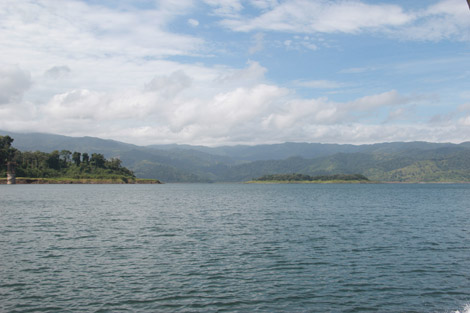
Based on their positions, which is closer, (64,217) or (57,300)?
(57,300)

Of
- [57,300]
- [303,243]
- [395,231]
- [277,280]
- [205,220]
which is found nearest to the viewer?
[57,300]

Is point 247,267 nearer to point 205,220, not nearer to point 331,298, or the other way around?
point 331,298

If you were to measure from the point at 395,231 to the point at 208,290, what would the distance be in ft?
151

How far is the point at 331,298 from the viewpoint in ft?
99.3

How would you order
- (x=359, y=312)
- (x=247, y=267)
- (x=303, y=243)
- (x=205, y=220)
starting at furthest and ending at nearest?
(x=205, y=220) < (x=303, y=243) < (x=247, y=267) < (x=359, y=312)

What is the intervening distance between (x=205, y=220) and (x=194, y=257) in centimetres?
3681

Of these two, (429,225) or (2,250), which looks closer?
(2,250)

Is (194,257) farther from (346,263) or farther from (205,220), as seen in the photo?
(205,220)

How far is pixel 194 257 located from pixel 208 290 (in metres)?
12.3

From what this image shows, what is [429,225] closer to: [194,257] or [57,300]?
[194,257]

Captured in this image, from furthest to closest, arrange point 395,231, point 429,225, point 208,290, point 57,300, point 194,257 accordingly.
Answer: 1. point 429,225
2. point 395,231
3. point 194,257
4. point 208,290
5. point 57,300

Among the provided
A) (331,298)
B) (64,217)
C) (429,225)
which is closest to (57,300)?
(331,298)

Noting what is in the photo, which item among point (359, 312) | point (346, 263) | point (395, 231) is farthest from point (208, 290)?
point (395, 231)

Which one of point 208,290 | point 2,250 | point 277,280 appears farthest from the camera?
point 2,250
